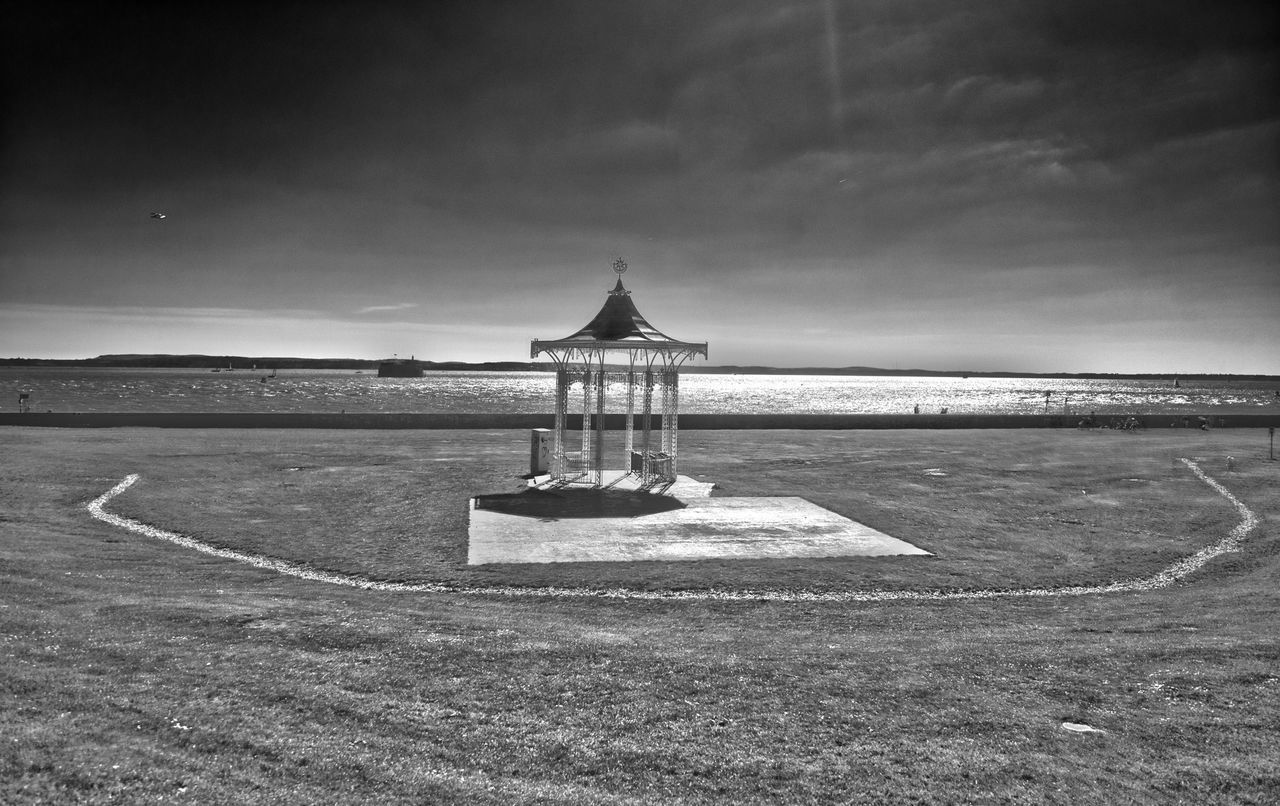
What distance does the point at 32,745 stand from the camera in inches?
188

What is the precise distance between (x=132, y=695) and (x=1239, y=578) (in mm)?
13331

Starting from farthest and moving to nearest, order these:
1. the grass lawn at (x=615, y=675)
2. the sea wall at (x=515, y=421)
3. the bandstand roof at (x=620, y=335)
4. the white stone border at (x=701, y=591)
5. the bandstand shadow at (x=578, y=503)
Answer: the sea wall at (x=515, y=421) < the bandstand roof at (x=620, y=335) < the bandstand shadow at (x=578, y=503) < the white stone border at (x=701, y=591) < the grass lawn at (x=615, y=675)

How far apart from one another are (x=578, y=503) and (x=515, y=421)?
1904cm

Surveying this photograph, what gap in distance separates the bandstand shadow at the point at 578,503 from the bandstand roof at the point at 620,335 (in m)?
3.37

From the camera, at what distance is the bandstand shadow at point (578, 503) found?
1518 cm

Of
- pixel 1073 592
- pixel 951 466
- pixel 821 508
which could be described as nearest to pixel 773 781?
pixel 1073 592

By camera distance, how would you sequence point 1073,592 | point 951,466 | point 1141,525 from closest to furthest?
point 1073,592
point 1141,525
point 951,466

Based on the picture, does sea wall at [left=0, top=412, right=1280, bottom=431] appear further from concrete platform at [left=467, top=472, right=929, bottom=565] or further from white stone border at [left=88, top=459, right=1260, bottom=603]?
white stone border at [left=88, top=459, right=1260, bottom=603]

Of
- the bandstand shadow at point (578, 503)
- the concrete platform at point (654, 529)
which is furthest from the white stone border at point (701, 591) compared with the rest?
the bandstand shadow at point (578, 503)

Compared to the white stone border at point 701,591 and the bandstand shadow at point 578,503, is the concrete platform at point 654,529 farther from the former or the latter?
the white stone border at point 701,591

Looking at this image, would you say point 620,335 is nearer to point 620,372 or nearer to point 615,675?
point 620,372

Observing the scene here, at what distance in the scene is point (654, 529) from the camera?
1384 cm

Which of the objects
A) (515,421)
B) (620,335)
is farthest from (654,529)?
(515,421)

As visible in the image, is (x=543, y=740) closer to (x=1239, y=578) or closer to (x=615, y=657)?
(x=615, y=657)
